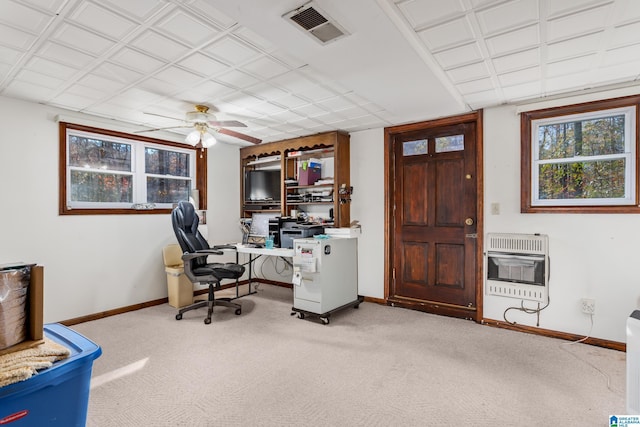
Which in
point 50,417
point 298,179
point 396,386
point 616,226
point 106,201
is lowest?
point 396,386

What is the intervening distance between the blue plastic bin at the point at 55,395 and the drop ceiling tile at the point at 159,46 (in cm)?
193

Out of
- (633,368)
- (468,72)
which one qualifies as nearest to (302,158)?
(468,72)

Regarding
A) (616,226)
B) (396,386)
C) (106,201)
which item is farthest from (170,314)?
(616,226)

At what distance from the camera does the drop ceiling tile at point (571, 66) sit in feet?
7.90

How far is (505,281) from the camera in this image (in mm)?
3430

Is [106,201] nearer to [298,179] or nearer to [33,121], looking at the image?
[33,121]

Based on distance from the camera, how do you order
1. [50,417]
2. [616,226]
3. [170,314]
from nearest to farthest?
[50,417]
[616,226]
[170,314]

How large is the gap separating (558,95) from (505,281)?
1.96 m

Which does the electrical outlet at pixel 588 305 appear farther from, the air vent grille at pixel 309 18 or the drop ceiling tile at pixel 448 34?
the air vent grille at pixel 309 18

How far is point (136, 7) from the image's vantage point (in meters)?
1.82

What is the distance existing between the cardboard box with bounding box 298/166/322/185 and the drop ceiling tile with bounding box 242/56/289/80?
2.10 m

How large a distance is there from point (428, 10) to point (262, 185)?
3.94m

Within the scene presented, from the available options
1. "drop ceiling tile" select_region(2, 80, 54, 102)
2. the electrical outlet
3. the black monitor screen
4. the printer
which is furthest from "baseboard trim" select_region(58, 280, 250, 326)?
the electrical outlet

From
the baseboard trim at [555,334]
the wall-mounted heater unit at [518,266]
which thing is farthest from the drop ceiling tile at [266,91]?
the baseboard trim at [555,334]
